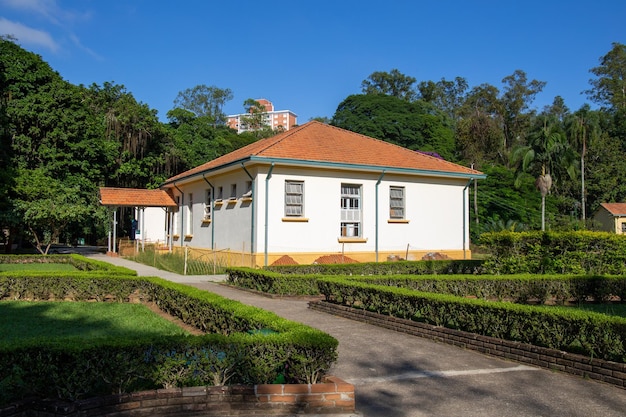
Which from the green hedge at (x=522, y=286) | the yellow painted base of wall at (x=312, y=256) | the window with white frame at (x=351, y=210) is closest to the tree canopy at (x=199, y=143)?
the yellow painted base of wall at (x=312, y=256)

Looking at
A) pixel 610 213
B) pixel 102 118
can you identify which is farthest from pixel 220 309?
pixel 610 213

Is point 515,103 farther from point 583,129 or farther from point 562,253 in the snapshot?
point 562,253

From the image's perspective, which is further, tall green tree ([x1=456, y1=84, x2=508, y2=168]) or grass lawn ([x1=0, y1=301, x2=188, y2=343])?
tall green tree ([x1=456, y1=84, x2=508, y2=168])

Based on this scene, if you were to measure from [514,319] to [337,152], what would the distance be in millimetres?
15264

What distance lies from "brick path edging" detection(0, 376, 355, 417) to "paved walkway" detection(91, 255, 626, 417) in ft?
1.15

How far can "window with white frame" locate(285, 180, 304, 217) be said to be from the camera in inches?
811

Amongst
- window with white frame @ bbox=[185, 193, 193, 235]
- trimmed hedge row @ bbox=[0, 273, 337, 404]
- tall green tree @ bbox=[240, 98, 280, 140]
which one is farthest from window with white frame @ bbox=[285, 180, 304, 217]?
tall green tree @ bbox=[240, 98, 280, 140]

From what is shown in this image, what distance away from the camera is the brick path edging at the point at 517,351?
6.38m

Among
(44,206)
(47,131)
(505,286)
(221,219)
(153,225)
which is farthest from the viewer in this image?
(153,225)

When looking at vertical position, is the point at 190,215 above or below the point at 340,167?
below

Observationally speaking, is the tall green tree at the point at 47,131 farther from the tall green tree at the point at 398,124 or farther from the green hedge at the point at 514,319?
the tall green tree at the point at 398,124

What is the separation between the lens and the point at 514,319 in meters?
7.73

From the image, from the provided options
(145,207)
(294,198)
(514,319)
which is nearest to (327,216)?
(294,198)

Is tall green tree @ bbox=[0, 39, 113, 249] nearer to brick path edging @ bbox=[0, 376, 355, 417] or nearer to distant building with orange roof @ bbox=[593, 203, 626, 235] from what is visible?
brick path edging @ bbox=[0, 376, 355, 417]
